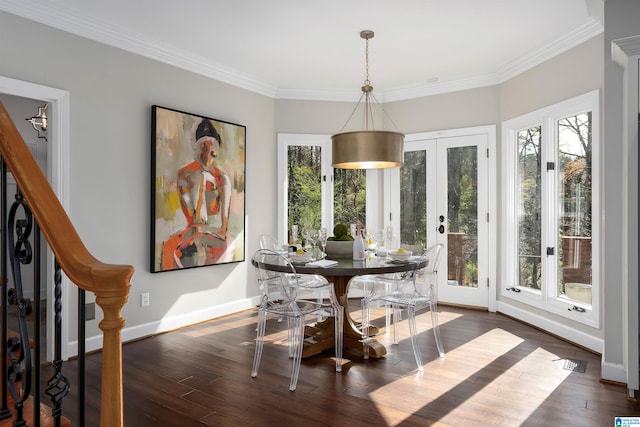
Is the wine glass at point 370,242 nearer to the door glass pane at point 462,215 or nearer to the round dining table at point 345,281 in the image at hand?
the round dining table at point 345,281

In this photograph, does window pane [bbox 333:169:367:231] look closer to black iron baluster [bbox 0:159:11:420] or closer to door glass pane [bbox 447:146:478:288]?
door glass pane [bbox 447:146:478:288]

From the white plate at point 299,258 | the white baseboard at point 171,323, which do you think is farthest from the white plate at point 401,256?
the white baseboard at point 171,323

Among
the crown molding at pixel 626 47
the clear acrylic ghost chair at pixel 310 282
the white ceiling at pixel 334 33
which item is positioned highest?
the white ceiling at pixel 334 33

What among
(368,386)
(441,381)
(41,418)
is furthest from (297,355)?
(41,418)

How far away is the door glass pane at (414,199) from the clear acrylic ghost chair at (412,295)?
1.75 m

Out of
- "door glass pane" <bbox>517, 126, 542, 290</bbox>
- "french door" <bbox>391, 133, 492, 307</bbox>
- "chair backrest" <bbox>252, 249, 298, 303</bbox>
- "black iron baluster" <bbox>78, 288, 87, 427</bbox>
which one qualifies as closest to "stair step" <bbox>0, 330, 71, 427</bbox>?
"black iron baluster" <bbox>78, 288, 87, 427</bbox>

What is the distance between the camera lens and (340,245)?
149 inches

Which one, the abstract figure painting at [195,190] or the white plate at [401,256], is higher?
the abstract figure painting at [195,190]

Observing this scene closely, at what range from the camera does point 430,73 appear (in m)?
5.12

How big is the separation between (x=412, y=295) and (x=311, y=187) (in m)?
2.66

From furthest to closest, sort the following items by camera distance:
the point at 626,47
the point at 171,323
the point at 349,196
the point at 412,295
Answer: the point at 349,196 → the point at 171,323 → the point at 412,295 → the point at 626,47

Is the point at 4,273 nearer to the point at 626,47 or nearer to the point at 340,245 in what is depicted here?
the point at 340,245

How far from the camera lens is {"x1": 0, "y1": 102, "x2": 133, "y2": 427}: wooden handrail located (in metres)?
1.08

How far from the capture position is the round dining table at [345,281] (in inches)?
125
